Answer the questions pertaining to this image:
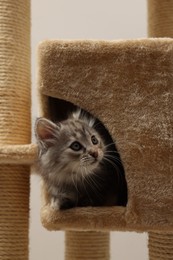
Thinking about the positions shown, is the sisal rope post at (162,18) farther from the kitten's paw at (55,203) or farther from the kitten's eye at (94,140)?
the kitten's paw at (55,203)

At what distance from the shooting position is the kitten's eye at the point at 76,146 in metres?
1.18

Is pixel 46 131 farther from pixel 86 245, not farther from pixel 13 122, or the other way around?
pixel 86 245

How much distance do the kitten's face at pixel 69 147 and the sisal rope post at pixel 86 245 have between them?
1.08 ft

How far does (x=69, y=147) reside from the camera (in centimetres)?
121

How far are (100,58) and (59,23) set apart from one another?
3.19 ft

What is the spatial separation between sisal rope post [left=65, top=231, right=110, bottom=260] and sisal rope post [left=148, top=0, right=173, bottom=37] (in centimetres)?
74

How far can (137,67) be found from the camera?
1151 millimetres

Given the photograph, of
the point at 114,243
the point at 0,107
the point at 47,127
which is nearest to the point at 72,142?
the point at 47,127

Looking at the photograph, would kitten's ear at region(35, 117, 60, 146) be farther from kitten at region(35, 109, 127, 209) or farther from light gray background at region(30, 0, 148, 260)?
light gray background at region(30, 0, 148, 260)

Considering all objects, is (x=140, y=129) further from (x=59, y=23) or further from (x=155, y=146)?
(x=59, y=23)

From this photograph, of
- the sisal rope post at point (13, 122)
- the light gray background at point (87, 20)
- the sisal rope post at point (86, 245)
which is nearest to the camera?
the sisal rope post at point (13, 122)

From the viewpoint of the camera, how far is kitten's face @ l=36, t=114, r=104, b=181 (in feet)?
3.84

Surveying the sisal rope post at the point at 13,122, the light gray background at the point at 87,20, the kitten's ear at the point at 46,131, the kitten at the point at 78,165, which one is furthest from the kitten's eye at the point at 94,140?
the light gray background at the point at 87,20

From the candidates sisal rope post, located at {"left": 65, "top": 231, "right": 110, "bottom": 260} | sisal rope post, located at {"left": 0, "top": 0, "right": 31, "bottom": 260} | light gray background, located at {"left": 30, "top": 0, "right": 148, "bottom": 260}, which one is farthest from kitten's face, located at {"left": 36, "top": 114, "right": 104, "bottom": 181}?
light gray background, located at {"left": 30, "top": 0, "right": 148, "bottom": 260}
